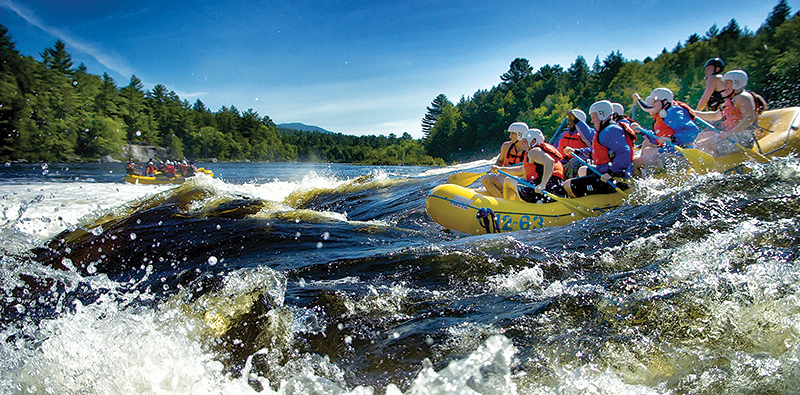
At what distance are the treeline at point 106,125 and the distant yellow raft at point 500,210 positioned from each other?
143ft

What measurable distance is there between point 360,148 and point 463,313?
5127 inches

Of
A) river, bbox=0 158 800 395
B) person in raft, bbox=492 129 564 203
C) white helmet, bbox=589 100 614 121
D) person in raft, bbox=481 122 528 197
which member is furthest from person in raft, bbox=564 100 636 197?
person in raft, bbox=481 122 528 197

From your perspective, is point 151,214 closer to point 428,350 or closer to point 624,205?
point 428,350

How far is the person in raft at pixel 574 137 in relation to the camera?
25.0 ft

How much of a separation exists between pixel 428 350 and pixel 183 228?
5748mm

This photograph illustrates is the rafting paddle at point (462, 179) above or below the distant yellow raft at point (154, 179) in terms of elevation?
above

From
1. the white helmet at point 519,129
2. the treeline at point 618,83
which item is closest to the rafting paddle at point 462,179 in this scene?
the white helmet at point 519,129

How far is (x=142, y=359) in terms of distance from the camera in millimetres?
2484

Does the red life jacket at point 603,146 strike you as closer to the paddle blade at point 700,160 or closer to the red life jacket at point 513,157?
the paddle blade at point 700,160

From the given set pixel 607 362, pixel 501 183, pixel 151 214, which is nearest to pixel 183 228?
pixel 151 214

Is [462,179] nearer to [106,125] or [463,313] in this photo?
[463,313]

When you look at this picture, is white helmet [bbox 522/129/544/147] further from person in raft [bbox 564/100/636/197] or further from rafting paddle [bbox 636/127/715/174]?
rafting paddle [bbox 636/127/715/174]

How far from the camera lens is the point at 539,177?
6945 millimetres

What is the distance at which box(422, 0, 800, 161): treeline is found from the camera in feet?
151
